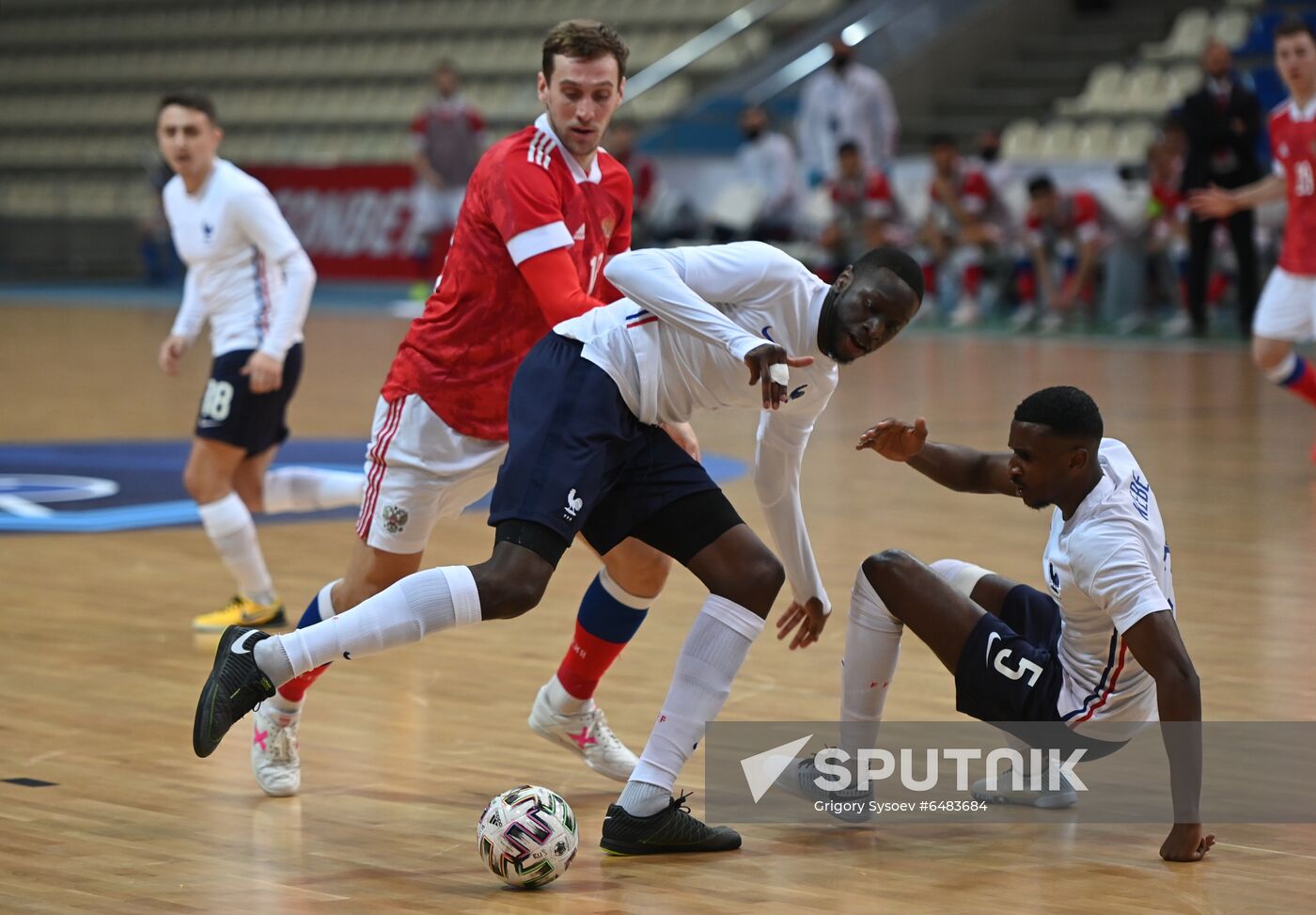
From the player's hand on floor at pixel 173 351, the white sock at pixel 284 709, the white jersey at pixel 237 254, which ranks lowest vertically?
the white sock at pixel 284 709

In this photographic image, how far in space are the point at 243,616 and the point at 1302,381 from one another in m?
5.73

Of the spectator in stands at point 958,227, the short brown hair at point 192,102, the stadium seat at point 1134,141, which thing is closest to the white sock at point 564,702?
the short brown hair at point 192,102

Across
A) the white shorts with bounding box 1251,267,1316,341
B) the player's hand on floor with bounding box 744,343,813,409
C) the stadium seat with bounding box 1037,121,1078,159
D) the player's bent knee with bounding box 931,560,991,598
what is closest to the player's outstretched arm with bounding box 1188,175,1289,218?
the white shorts with bounding box 1251,267,1316,341

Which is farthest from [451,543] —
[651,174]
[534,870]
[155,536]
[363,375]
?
[651,174]

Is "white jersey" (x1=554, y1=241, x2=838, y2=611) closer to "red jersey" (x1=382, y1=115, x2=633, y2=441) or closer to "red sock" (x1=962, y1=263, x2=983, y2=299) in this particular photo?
"red jersey" (x1=382, y1=115, x2=633, y2=441)

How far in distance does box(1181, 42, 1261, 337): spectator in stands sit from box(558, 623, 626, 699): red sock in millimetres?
11520

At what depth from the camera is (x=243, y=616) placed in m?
6.00

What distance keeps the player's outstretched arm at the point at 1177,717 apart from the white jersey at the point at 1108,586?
0.13 ft

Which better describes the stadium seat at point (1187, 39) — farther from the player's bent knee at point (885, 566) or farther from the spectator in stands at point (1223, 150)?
the player's bent knee at point (885, 566)

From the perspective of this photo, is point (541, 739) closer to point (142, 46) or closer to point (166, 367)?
point (166, 367)

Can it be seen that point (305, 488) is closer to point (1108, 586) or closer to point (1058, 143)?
point (1108, 586)

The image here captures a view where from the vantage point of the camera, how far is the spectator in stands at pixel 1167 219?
50.7ft

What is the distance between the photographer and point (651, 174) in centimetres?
1875

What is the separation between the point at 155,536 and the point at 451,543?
4.09 feet
